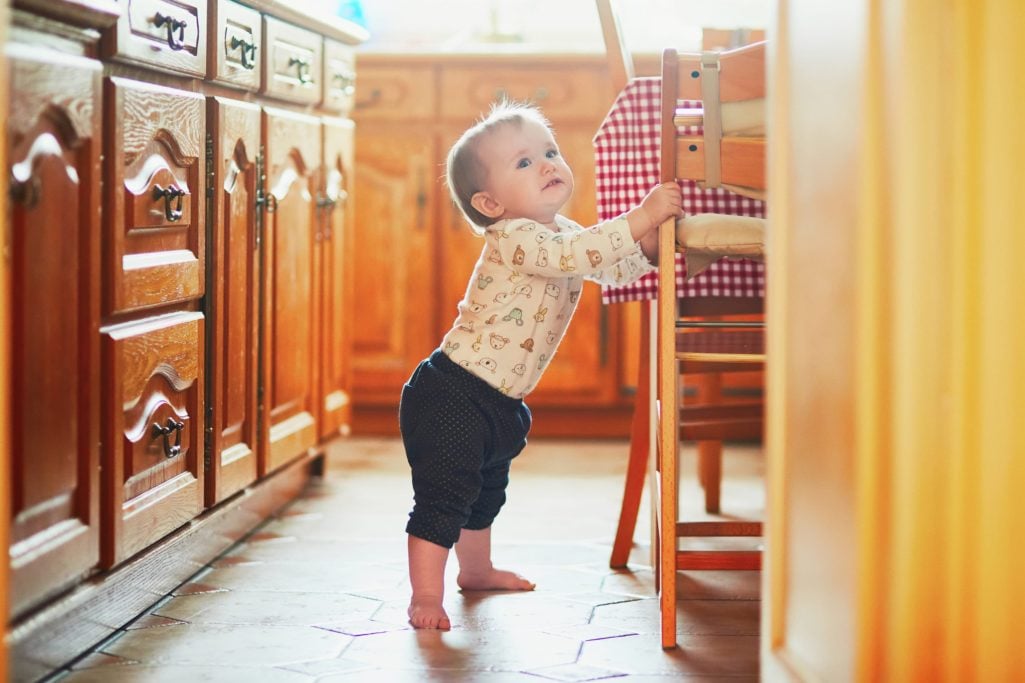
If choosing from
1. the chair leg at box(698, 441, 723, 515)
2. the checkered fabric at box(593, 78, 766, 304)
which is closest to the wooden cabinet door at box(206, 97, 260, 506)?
the checkered fabric at box(593, 78, 766, 304)

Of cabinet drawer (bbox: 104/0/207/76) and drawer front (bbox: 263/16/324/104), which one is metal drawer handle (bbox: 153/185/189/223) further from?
drawer front (bbox: 263/16/324/104)

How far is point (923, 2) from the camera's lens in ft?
3.50

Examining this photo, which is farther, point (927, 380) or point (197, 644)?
point (197, 644)

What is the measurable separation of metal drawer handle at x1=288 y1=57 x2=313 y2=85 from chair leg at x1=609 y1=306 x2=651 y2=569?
2.75 feet

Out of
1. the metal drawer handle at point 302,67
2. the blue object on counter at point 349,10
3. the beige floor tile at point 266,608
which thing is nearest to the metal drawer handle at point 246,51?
the metal drawer handle at point 302,67

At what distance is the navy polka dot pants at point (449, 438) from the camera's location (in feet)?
6.07

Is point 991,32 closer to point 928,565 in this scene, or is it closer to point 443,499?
point 928,565

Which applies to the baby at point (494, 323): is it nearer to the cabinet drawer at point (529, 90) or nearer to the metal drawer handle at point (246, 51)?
the metal drawer handle at point (246, 51)

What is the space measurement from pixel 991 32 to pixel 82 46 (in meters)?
1.01

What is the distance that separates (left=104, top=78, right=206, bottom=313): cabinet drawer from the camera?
5.31 ft

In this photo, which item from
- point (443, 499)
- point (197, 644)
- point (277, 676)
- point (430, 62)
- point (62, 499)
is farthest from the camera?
point (430, 62)

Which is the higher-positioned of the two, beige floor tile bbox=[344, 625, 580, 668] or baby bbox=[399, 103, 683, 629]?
baby bbox=[399, 103, 683, 629]

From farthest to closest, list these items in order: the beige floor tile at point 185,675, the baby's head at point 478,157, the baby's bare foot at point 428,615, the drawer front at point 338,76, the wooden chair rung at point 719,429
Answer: the drawer front at point 338,76
the wooden chair rung at point 719,429
the baby's head at point 478,157
the baby's bare foot at point 428,615
the beige floor tile at point 185,675

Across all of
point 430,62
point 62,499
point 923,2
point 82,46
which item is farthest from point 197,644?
point 430,62
